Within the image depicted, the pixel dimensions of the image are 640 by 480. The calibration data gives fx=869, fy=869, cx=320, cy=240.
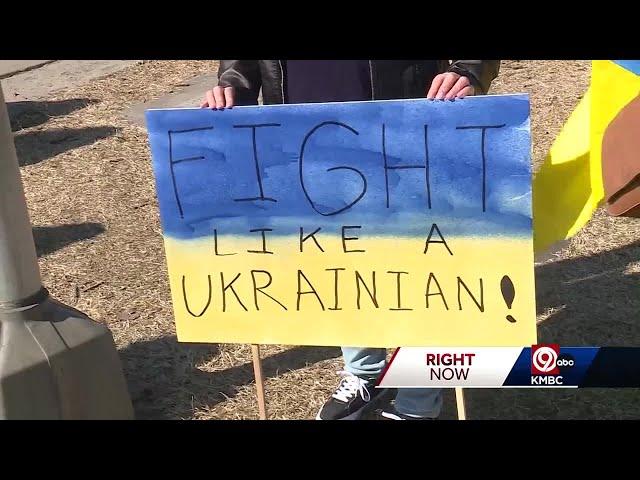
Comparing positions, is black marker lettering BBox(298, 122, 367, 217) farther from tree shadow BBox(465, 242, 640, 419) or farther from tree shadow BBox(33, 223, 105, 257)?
tree shadow BBox(33, 223, 105, 257)

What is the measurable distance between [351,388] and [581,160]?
44.5 inches

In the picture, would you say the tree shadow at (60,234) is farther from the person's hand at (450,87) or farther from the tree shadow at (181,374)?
the person's hand at (450,87)

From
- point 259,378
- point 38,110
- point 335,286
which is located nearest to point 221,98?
point 335,286

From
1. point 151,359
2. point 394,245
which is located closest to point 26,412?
point 151,359

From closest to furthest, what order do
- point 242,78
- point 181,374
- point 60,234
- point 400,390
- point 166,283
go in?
1. point 242,78
2. point 400,390
3. point 181,374
4. point 166,283
5. point 60,234

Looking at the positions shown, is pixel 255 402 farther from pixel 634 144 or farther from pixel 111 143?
pixel 111 143

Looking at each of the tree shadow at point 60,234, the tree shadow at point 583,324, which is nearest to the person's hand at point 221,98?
the tree shadow at point 583,324

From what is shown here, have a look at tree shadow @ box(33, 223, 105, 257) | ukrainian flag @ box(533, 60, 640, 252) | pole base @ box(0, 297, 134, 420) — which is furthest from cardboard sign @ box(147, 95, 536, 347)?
tree shadow @ box(33, 223, 105, 257)

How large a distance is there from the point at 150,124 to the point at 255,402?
1217 mm

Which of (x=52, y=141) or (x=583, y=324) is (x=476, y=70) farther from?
(x=52, y=141)

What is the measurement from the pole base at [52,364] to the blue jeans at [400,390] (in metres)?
0.83

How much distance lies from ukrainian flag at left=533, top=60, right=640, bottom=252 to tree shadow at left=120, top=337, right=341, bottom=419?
1235 millimetres

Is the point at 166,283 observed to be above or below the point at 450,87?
below

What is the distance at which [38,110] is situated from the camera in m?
6.45
